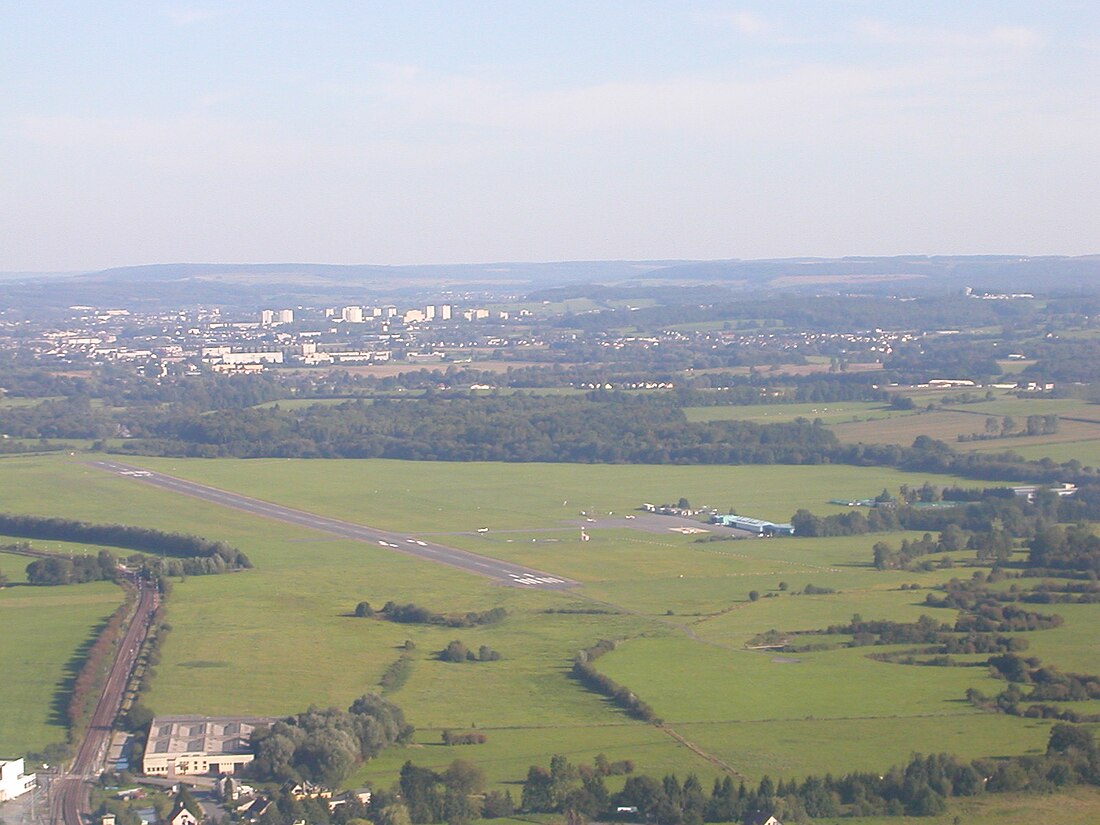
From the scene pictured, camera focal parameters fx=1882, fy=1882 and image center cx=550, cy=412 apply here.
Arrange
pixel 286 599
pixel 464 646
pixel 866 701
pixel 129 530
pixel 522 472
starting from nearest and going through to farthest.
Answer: pixel 866 701 < pixel 464 646 < pixel 286 599 < pixel 129 530 < pixel 522 472

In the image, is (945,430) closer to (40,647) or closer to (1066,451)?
(1066,451)

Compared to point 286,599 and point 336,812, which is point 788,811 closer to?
point 336,812

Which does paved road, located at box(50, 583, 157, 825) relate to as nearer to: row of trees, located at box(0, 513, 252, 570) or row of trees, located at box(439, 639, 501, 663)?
row of trees, located at box(439, 639, 501, 663)

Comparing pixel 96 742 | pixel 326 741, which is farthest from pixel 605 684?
pixel 96 742

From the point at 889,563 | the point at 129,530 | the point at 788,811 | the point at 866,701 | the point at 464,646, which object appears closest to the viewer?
the point at 788,811

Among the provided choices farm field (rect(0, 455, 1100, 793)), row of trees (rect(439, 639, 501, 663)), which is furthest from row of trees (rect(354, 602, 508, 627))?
row of trees (rect(439, 639, 501, 663))

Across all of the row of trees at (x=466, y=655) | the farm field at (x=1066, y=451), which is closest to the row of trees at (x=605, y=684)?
the row of trees at (x=466, y=655)

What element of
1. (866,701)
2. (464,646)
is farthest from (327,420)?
(866,701)
